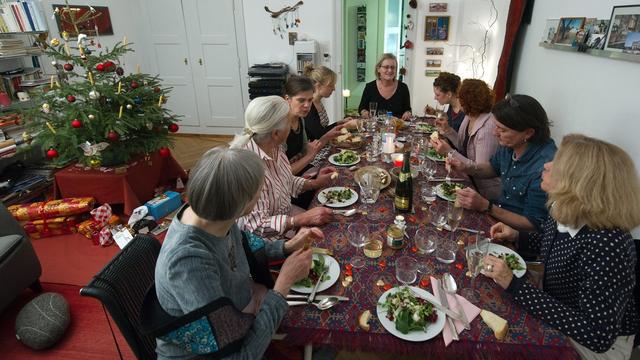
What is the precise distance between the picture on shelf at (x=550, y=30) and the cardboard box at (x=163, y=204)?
3262mm

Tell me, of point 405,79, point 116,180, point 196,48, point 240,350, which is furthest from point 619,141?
point 196,48

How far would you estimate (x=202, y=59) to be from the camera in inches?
227

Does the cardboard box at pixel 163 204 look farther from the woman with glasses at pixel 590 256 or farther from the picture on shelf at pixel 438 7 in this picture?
the picture on shelf at pixel 438 7

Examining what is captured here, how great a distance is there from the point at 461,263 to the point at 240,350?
2.96 feet

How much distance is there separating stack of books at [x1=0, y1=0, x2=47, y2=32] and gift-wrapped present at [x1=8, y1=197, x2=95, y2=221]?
2.09 m

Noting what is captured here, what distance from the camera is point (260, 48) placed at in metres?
5.41

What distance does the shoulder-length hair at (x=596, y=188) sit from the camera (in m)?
1.15

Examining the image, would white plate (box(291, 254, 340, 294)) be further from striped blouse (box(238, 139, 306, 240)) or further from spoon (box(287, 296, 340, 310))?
striped blouse (box(238, 139, 306, 240))

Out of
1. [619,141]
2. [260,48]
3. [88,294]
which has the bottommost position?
[88,294]

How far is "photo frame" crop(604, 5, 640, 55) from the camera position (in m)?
1.64

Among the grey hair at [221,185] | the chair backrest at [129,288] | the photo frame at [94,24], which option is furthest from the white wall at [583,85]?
the photo frame at [94,24]

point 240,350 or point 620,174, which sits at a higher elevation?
point 620,174

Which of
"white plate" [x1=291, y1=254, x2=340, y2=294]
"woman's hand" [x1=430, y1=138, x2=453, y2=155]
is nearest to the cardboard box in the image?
"white plate" [x1=291, y1=254, x2=340, y2=294]

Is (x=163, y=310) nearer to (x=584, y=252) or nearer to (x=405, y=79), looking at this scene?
(x=584, y=252)
